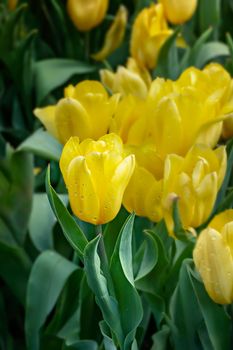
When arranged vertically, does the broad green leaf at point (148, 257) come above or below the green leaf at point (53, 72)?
above

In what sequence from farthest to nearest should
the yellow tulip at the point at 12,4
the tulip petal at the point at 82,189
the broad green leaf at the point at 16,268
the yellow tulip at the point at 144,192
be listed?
the yellow tulip at the point at 12,4 < the broad green leaf at the point at 16,268 < the yellow tulip at the point at 144,192 < the tulip petal at the point at 82,189

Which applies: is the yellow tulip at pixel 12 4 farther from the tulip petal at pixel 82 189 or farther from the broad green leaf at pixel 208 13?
the tulip petal at pixel 82 189

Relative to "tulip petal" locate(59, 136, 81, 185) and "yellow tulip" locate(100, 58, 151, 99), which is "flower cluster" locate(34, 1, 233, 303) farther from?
"yellow tulip" locate(100, 58, 151, 99)

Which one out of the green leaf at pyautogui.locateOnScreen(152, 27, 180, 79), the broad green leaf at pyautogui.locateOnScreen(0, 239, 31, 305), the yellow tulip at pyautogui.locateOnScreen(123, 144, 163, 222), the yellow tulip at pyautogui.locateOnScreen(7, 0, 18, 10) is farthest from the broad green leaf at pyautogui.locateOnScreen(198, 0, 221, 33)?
the yellow tulip at pyautogui.locateOnScreen(123, 144, 163, 222)

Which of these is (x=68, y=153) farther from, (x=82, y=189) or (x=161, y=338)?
(x=161, y=338)

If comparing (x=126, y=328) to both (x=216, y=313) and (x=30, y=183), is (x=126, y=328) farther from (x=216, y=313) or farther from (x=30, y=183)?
(x=30, y=183)

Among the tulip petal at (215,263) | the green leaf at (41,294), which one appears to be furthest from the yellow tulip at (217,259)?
the green leaf at (41,294)
